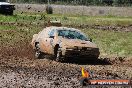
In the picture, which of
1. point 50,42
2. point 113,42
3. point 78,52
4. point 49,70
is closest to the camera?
point 49,70

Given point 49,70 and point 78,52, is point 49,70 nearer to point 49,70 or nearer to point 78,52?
point 49,70

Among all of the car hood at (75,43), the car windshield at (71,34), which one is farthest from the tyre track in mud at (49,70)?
the car windshield at (71,34)

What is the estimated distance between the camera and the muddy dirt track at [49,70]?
44.4ft

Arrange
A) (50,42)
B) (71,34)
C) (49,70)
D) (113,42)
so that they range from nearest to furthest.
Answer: (49,70) < (50,42) < (71,34) < (113,42)

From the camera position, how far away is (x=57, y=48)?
19516 mm

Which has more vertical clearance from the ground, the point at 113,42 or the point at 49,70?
the point at 49,70

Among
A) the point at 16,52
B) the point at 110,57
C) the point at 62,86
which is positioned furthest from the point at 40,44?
the point at 62,86

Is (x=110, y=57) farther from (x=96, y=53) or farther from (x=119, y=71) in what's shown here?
(x=119, y=71)

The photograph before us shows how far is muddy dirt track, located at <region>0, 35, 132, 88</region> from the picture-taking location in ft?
44.4

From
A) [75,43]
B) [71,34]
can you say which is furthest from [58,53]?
[71,34]

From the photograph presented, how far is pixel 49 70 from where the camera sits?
53.4ft

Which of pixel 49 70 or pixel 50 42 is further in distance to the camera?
pixel 50 42

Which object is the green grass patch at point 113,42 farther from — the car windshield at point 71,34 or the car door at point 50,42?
the car door at point 50,42

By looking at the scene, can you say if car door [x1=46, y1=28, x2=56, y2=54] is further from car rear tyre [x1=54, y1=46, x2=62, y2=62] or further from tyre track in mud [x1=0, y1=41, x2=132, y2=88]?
tyre track in mud [x1=0, y1=41, x2=132, y2=88]
